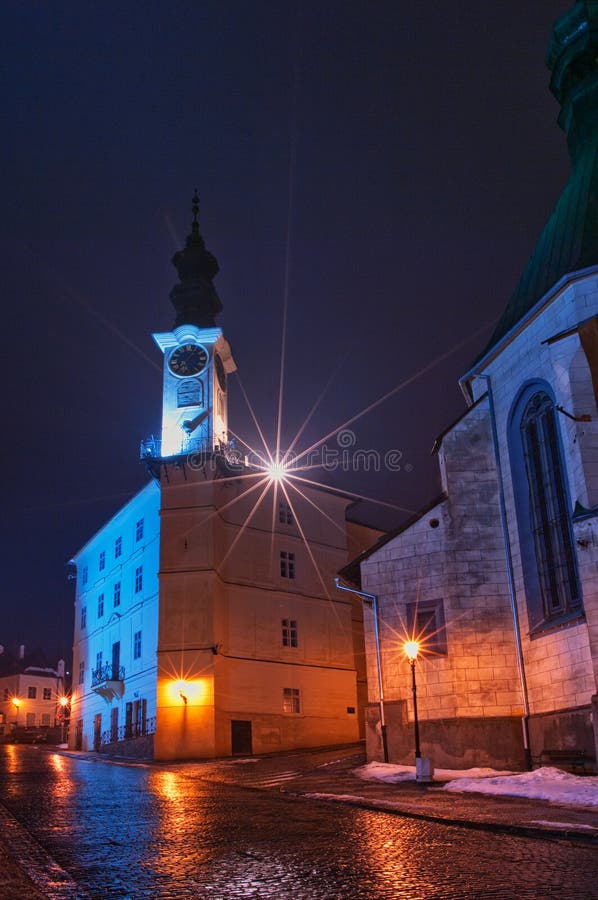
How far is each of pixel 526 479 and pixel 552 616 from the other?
382 cm

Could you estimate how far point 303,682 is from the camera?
38.2 m

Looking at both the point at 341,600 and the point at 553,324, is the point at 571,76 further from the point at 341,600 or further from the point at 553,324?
the point at 341,600

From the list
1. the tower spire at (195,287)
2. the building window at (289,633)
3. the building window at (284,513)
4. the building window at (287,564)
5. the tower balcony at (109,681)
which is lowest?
the tower balcony at (109,681)

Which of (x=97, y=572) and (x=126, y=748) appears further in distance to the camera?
(x=97, y=572)

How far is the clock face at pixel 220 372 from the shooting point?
42.9 metres

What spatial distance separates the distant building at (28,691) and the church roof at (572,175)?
74071 mm

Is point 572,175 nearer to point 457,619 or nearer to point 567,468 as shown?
point 567,468

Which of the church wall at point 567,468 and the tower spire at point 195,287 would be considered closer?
the church wall at point 567,468

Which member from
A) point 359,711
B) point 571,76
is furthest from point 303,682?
point 571,76

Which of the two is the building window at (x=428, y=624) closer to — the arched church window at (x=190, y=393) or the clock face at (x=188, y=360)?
the arched church window at (x=190, y=393)

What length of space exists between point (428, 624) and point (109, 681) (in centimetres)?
2306

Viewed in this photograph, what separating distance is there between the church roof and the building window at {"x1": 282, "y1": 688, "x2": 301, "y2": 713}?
801 inches

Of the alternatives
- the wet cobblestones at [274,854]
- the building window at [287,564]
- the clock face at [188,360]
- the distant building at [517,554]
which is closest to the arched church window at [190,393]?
the clock face at [188,360]

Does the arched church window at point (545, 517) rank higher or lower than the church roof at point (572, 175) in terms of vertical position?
lower
